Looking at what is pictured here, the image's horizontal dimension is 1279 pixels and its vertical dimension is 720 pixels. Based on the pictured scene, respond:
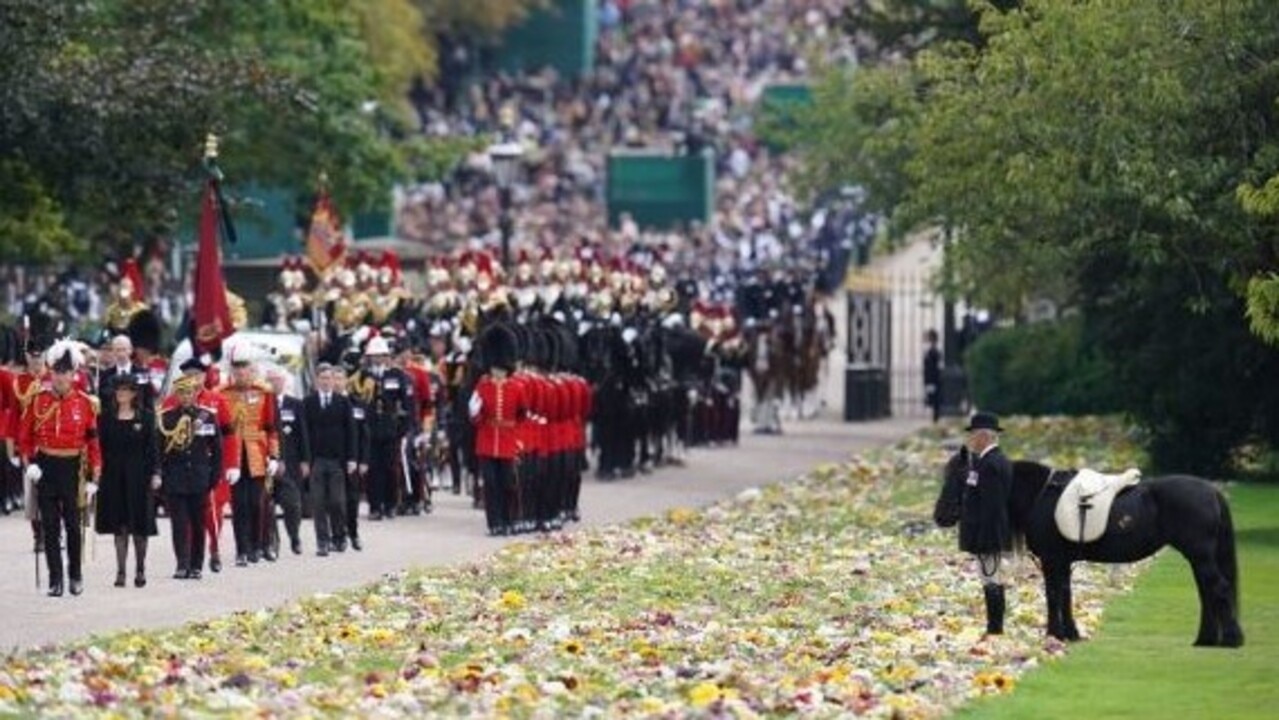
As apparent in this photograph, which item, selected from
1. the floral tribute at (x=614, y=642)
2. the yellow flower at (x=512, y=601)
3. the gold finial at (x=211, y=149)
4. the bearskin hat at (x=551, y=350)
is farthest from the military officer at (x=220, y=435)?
the bearskin hat at (x=551, y=350)

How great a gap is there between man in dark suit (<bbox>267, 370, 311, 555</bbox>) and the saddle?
10220 mm

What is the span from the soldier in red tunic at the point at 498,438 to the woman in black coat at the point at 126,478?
24.9 feet

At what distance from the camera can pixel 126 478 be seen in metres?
33.0

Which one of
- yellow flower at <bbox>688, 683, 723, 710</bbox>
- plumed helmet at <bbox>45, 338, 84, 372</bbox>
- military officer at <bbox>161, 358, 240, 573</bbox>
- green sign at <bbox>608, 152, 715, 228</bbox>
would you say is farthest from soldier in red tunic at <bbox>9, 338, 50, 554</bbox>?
green sign at <bbox>608, 152, 715, 228</bbox>

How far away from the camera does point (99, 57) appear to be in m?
51.8

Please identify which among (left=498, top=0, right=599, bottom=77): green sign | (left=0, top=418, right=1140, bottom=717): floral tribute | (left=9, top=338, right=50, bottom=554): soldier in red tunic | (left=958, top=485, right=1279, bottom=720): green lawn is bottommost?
(left=958, top=485, right=1279, bottom=720): green lawn

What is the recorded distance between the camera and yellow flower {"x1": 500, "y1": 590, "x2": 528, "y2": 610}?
30545mm

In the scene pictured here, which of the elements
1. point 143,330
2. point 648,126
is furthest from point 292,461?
point 648,126

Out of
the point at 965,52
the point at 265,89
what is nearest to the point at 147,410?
the point at 965,52

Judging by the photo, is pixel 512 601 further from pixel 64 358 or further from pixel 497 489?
pixel 497 489

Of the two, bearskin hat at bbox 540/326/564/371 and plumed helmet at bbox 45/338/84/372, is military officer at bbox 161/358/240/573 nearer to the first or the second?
plumed helmet at bbox 45/338/84/372

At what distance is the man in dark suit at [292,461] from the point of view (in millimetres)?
37375

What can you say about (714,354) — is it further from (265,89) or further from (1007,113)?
(1007,113)

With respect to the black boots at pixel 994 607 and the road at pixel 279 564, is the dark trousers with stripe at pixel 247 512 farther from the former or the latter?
the black boots at pixel 994 607
